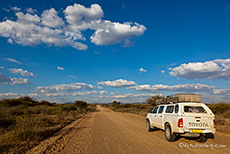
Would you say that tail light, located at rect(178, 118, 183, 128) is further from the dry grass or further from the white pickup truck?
the dry grass

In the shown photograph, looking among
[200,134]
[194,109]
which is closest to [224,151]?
[200,134]

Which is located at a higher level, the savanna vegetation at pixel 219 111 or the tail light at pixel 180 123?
the tail light at pixel 180 123

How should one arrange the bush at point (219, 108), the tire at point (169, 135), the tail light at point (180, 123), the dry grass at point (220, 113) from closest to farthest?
the tail light at point (180, 123) → the tire at point (169, 135) → the dry grass at point (220, 113) → the bush at point (219, 108)

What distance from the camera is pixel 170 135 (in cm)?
811

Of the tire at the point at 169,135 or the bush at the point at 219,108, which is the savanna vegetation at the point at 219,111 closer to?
the bush at the point at 219,108

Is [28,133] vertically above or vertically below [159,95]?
below

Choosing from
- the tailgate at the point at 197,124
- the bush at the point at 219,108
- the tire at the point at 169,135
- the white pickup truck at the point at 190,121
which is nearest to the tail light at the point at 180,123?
the white pickup truck at the point at 190,121

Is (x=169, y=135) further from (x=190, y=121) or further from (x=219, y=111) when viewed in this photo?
(x=219, y=111)

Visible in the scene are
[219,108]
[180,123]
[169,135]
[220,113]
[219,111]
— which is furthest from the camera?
[219,108]

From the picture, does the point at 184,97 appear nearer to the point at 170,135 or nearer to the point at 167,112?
the point at 167,112

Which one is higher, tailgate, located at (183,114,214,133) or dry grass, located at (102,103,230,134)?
tailgate, located at (183,114,214,133)

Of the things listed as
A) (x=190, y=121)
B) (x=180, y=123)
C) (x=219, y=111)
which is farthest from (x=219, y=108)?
(x=180, y=123)

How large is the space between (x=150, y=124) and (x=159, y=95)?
2569 cm

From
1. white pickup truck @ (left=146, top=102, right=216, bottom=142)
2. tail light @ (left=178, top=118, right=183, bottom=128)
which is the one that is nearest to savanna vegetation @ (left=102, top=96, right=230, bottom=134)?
white pickup truck @ (left=146, top=102, right=216, bottom=142)
